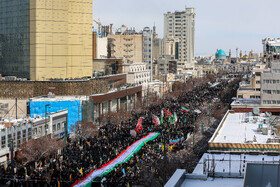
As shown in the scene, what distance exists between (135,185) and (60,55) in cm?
5208

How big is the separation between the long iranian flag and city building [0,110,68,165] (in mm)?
9325

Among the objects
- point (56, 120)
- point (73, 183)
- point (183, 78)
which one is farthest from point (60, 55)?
point (183, 78)

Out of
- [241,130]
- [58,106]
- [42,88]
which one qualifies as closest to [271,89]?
[241,130]

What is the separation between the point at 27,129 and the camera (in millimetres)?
51812

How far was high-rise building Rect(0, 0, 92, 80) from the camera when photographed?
8131cm

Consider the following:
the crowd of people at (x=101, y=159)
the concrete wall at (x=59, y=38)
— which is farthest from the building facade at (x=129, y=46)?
the crowd of people at (x=101, y=159)

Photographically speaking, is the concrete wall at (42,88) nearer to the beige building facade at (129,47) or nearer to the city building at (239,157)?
the city building at (239,157)

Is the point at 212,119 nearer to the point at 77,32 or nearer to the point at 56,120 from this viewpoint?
the point at 56,120

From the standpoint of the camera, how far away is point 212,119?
68.4 meters

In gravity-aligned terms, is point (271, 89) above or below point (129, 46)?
below

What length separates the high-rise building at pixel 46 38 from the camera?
8131cm

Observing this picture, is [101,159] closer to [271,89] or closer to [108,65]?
[271,89]

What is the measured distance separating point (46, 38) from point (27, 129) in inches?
1293

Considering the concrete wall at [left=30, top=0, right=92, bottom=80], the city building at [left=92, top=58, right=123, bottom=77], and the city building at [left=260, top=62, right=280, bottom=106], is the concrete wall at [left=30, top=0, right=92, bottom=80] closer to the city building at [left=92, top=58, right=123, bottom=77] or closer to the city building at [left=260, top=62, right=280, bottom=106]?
the city building at [left=92, top=58, right=123, bottom=77]
